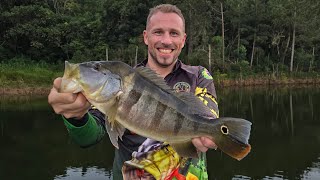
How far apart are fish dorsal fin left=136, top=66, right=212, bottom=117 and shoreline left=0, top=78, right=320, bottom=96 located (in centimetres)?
2525

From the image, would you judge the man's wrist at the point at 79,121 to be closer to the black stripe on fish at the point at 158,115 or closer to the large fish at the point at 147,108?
the large fish at the point at 147,108

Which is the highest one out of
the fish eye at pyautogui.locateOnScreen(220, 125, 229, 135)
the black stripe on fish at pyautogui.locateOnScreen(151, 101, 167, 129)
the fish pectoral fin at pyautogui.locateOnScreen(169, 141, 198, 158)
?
the black stripe on fish at pyautogui.locateOnScreen(151, 101, 167, 129)

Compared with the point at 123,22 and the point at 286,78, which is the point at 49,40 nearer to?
the point at 123,22

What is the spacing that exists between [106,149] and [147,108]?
1232 centimetres

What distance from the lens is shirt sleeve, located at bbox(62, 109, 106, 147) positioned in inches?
111

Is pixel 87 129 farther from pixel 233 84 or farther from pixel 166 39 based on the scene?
pixel 233 84

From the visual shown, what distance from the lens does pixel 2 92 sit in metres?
25.9

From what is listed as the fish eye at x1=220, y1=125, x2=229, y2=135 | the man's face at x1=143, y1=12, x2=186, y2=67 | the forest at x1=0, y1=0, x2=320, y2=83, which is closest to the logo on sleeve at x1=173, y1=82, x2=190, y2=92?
the man's face at x1=143, y1=12, x2=186, y2=67

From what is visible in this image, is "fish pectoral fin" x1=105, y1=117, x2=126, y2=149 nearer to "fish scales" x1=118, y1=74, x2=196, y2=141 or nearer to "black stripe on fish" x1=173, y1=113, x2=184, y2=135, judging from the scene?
"fish scales" x1=118, y1=74, x2=196, y2=141

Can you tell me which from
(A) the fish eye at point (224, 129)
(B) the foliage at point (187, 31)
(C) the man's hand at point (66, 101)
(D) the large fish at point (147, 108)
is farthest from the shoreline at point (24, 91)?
(A) the fish eye at point (224, 129)

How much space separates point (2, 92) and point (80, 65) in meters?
25.4

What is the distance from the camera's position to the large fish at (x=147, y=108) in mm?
2396

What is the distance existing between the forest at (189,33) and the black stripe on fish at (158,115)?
3184 cm

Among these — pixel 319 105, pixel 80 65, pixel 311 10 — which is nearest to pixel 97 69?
pixel 80 65
